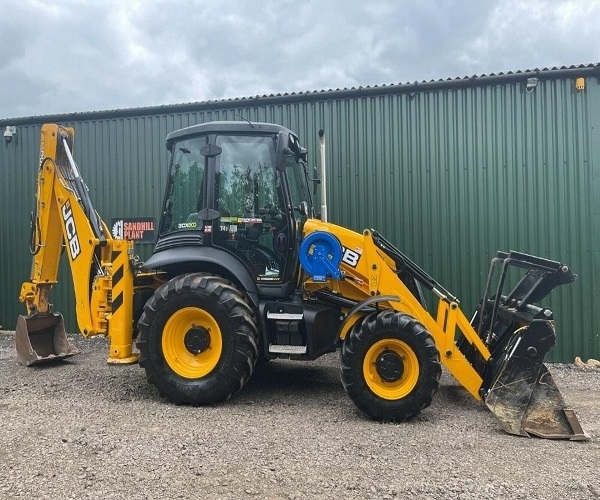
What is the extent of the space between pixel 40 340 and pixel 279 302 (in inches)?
139

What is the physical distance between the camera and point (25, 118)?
9219 millimetres

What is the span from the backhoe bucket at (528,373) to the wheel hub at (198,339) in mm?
2576

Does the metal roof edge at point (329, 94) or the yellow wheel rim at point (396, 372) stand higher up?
the metal roof edge at point (329, 94)

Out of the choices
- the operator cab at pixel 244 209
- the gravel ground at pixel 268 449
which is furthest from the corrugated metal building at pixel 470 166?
the operator cab at pixel 244 209

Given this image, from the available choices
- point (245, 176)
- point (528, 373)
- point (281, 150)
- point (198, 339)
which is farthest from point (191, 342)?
point (528, 373)

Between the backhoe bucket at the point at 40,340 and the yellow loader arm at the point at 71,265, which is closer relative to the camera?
the yellow loader arm at the point at 71,265

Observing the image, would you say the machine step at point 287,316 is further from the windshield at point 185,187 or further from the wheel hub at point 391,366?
the windshield at point 185,187

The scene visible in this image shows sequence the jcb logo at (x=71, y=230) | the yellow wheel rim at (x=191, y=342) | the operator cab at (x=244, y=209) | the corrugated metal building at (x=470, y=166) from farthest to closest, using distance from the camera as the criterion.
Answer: the corrugated metal building at (x=470, y=166), the jcb logo at (x=71, y=230), the operator cab at (x=244, y=209), the yellow wheel rim at (x=191, y=342)

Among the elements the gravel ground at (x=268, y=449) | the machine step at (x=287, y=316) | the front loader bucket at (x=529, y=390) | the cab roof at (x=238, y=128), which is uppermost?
the cab roof at (x=238, y=128)

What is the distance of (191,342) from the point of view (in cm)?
495

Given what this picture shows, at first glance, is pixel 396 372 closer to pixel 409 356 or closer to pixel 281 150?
pixel 409 356

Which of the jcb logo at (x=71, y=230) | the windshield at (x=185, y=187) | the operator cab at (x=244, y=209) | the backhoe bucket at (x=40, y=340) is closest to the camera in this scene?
the operator cab at (x=244, y=209)

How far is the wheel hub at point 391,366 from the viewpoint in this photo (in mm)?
4520

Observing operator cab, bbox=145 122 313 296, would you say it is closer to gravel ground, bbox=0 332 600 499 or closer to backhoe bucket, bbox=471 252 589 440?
gravel ground, bbox=0 332 600 499
